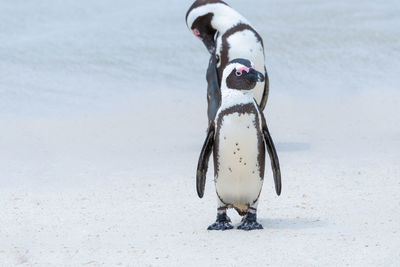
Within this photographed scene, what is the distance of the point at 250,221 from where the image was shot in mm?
6773

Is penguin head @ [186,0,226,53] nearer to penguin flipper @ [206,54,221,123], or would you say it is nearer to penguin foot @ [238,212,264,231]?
penguin flipper @ [206,54,221,123]

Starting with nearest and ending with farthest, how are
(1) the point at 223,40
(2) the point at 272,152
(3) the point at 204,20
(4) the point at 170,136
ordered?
(2) the point at 272,152, (1) the point at 223,40, (3) the point at 204,20, (4) the point at 170,136

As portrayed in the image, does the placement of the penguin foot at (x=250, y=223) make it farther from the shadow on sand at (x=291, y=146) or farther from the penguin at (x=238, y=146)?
the shadow on sand at (x=291, y=146)

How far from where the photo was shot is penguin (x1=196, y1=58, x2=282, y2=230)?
21.5 ft

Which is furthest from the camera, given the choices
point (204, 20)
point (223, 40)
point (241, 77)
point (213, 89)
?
point (204, 20)

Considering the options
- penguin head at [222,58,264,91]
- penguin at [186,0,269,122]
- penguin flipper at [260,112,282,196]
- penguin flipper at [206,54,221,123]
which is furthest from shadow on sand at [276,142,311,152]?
penguin head at [222,58,264,91]

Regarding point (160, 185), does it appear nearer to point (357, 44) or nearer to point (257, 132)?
point (257, 132)

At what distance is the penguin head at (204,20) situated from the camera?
32.3 ft

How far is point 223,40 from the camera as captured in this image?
31.1 feet

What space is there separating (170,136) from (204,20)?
9.34 feet

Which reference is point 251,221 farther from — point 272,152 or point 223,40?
point 223,40

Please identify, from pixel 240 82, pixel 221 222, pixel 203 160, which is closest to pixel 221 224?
pixel 221 222

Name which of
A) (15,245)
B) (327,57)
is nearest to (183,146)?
(15,245)

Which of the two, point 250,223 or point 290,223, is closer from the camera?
point 250,223
